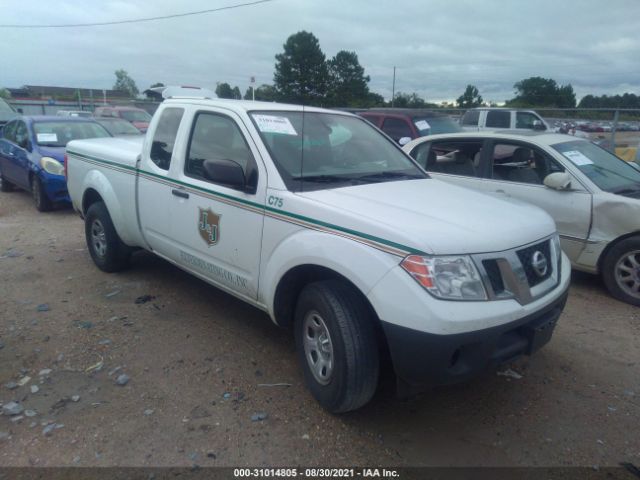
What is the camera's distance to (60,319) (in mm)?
4410

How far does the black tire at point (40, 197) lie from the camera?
8547 mm

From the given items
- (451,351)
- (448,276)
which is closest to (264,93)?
(448,276)

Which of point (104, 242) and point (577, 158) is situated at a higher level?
point (577, 158)

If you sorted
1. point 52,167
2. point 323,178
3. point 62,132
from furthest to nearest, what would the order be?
1. point 62,132
2. point 52,167
3. point 323,178

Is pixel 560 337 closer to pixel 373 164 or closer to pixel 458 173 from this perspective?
pixel 373 164

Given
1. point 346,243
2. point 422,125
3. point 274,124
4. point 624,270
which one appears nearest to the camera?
point 346,243

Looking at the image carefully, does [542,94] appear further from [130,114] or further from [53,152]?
[53,152]

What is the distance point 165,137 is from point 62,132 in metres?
5.85

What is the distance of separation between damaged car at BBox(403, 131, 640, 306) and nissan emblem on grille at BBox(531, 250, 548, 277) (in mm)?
1899

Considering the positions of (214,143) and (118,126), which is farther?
(118,126)

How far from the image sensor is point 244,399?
3.29m

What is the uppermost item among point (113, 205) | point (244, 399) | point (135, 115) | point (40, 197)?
point (135, 115)

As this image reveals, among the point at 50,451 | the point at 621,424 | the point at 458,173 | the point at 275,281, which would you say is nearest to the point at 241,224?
the point at 275,281

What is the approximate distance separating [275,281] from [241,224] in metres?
0.54
